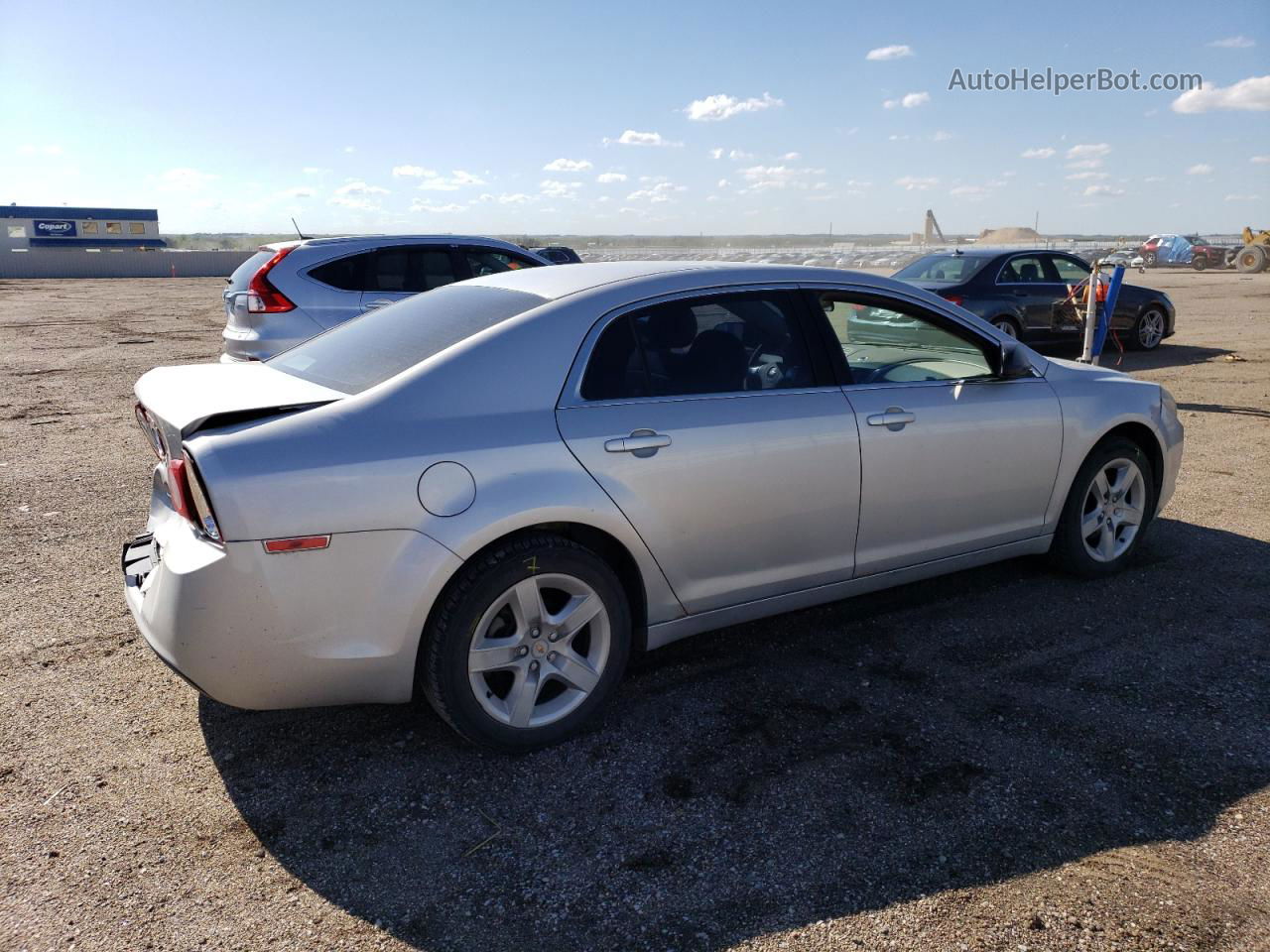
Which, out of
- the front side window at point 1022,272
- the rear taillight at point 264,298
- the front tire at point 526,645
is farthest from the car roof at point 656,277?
the front side window at point 1022,272

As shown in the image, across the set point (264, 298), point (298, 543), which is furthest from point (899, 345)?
point (264, 298)

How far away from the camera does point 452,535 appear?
3.04m

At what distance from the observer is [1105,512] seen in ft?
16.2

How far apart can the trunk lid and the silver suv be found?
4.69 meters

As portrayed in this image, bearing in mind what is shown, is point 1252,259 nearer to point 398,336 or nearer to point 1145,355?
point 1145,355

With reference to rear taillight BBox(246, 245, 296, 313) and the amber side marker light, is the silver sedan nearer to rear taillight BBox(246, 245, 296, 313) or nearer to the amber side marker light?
the amber side marker light

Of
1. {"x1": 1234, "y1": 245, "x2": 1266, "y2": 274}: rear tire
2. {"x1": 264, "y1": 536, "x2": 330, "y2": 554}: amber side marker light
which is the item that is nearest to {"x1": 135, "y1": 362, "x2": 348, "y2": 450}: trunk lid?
{"x1": 264, "y1": 536, "x2": 330, "y2": 554}: amber side marker light

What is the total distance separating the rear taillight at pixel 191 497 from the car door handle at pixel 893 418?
8.09ft

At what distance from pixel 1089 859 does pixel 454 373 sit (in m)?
2.39

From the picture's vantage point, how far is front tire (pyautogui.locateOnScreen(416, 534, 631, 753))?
3.14 metres

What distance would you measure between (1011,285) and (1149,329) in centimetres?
297

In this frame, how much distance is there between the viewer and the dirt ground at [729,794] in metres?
2.56

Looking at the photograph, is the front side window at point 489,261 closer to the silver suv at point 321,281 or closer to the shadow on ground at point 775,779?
the silver suv at point 321,281

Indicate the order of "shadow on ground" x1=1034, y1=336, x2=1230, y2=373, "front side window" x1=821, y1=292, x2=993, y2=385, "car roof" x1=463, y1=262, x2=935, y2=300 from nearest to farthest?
"car roof" x1=463, y1=262, x2=935, y2=300, "front side window" x1=821, y1=292, x2=993, y2=385, "shadow on ground" x1=1034, y1=336, x2=1230, y2=373
